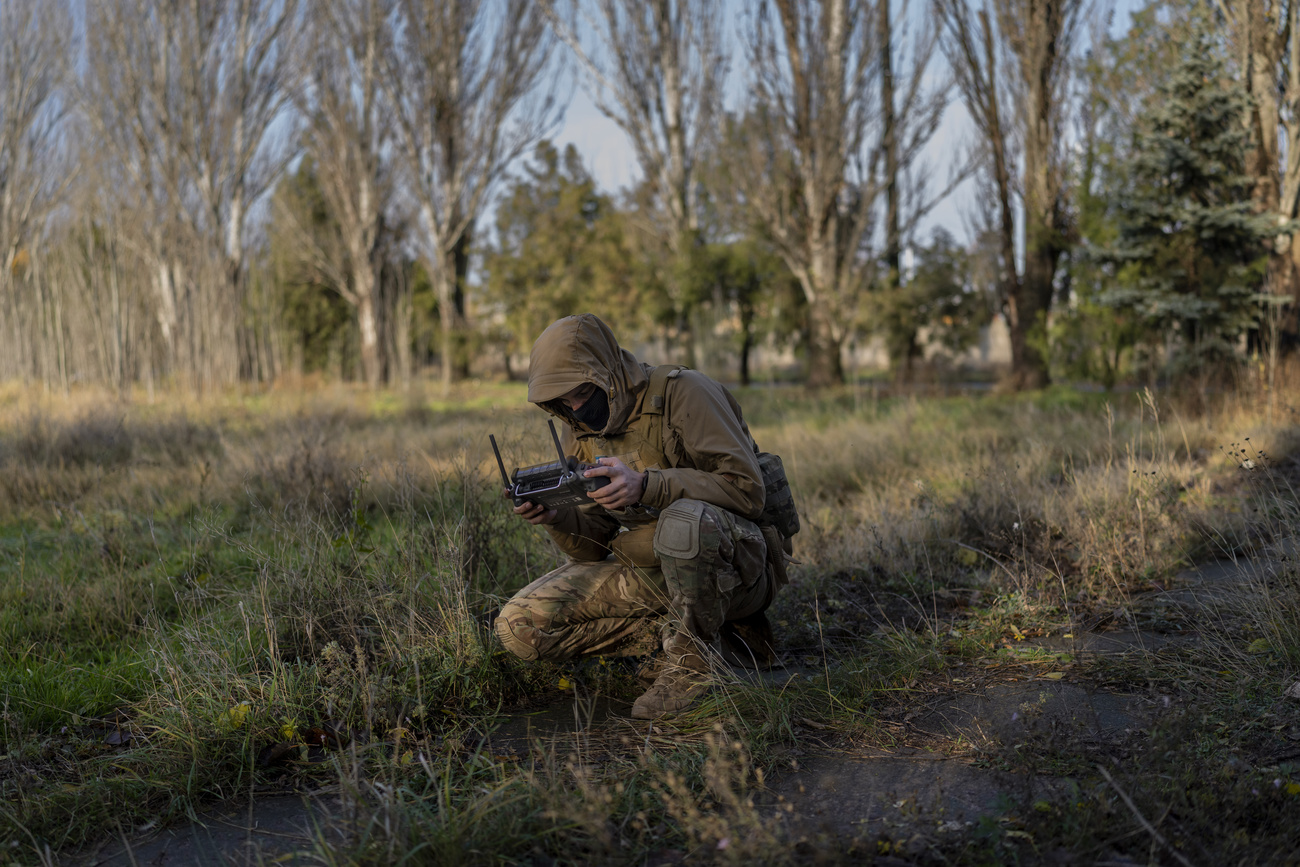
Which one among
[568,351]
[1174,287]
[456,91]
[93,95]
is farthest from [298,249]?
[568,351]

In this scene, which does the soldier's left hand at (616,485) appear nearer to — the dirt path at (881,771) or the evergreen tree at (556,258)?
the dirt path at (881,771)

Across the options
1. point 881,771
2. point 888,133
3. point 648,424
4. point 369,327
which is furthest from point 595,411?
point 369,327

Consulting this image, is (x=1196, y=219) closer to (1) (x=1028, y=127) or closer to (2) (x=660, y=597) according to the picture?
(1) (x=1028, y=127)

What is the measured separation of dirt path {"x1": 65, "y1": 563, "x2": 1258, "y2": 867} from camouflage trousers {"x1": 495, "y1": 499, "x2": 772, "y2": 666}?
0.27 meters

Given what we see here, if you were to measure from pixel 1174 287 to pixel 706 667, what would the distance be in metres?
8.93

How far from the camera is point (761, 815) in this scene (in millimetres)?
2248

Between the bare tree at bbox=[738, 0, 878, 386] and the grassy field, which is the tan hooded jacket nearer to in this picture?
the grassy field

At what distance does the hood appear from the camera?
2.92 m

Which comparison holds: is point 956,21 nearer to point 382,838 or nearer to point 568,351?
point 568,351

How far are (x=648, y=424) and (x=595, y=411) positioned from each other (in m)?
0.20

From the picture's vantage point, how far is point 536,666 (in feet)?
10.8

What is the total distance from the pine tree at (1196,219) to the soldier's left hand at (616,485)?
8439 millimetres

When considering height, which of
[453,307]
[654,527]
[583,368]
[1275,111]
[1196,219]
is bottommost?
[654,527]

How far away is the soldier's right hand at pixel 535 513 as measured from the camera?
302cm
